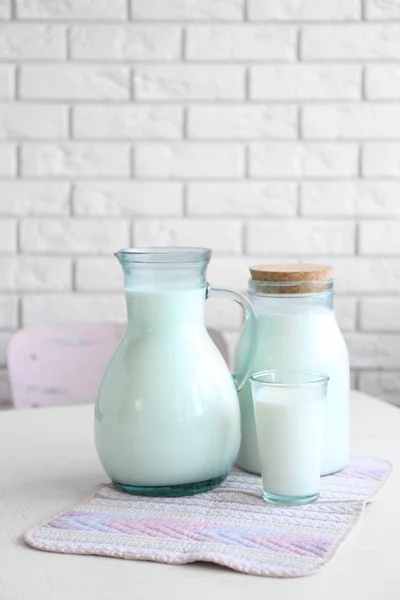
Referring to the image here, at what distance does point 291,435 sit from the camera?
849 mm

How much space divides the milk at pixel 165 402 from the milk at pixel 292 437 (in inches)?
2.0

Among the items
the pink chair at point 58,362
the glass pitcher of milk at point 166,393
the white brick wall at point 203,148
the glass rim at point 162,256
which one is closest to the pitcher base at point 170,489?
the glass pitcher of milk at point 166,393

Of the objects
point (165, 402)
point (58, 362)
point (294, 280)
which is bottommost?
point (58, 362)

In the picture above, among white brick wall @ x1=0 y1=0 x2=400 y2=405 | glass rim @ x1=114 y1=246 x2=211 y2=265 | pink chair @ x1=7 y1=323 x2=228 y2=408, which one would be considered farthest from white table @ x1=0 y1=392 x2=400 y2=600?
white brick wall @ x1=0 y1=0 x2=400 y2=405

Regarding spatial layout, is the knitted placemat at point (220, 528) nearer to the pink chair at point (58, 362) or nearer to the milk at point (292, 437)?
the milk at point (292, 437)

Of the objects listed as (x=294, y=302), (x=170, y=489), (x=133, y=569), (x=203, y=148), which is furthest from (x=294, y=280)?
(x=203, y=148)

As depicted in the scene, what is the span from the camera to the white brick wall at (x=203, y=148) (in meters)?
1.95

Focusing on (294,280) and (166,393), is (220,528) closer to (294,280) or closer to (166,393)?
(166,393)

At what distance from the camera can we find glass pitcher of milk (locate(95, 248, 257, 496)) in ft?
2.84

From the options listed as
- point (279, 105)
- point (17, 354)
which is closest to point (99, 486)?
point (17, 354)

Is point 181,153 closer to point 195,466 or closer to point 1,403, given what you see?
point 1,403

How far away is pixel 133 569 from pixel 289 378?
0.90ft

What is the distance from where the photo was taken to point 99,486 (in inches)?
36.4

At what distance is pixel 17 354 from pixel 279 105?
2.46 feet
